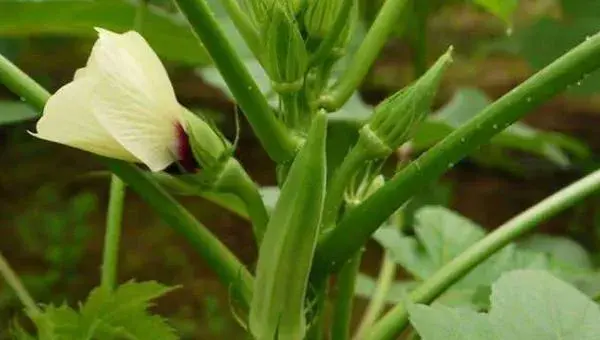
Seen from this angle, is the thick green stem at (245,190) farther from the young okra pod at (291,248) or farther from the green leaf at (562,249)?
the green leaf at (562,249)

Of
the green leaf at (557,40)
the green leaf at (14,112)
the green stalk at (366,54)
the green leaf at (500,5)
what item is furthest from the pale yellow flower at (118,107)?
the green leaf at (557,40)

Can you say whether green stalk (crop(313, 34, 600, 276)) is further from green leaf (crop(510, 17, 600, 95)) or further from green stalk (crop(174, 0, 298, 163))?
green leaf (crop(510, 17, 600, 95))

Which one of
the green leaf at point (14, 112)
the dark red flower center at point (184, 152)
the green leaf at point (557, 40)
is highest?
the dark red flower center at point (184, 152)

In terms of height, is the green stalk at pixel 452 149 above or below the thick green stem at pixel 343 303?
above

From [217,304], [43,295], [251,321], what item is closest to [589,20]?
[217,304]

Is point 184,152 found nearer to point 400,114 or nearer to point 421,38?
point 400,114

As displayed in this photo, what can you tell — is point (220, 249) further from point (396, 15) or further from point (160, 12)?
point (160, 12)

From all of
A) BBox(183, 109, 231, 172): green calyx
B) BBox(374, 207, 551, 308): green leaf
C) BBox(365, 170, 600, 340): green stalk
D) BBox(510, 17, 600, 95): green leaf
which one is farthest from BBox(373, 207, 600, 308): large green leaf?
BBox(510, 17, 600, 95): green leaf
